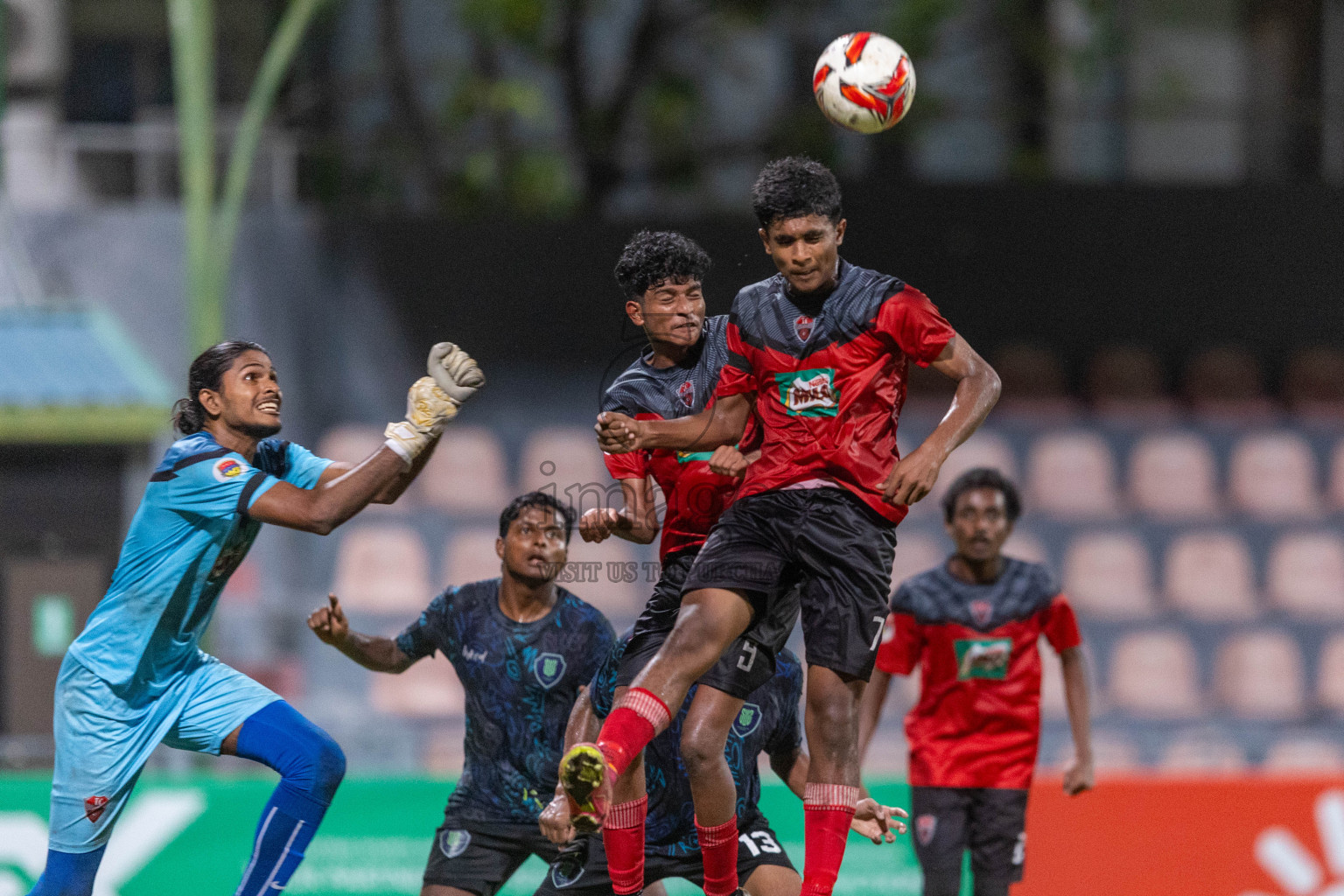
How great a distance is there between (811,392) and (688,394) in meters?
0.57

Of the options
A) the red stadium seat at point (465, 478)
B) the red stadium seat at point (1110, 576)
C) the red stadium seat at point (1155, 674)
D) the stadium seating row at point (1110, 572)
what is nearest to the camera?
the red stadium seat at point (1155, 674)

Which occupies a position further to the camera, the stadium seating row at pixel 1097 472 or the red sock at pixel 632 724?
the stadium seating row at pixel 1097 472

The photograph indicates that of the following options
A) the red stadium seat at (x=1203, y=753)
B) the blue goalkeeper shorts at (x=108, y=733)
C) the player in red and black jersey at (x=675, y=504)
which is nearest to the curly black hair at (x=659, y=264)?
the player in red and black jersey at (x=675, y=504)

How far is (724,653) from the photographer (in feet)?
14.8

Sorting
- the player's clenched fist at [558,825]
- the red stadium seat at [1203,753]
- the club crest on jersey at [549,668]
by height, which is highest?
the club crest on jersey at [549,668]

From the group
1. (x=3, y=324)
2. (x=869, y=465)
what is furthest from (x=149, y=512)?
(x=3, y=324)

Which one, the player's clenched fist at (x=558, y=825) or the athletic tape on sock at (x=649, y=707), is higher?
the athletic tape on sock at (x=649, y=707)

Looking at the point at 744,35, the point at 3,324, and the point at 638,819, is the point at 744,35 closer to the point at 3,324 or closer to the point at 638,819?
the point at 3,324

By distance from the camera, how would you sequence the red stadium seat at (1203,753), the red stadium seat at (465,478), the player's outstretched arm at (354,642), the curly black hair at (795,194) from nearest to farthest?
the curly black hair at (795,194)
the player's outstretched arm at (354,642)
the red stadium seat at (1203,753)
the red stadium seat at (465,478)

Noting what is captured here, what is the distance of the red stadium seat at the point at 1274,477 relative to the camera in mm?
10742

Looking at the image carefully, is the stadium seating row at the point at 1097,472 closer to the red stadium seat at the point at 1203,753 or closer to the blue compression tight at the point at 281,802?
the red stadium seat at the point at 1203,753

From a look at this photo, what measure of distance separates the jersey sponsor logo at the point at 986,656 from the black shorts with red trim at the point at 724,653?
1.42 metres

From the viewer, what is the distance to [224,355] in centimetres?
480

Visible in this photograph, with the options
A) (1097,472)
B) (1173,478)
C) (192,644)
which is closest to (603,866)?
(192,644)
